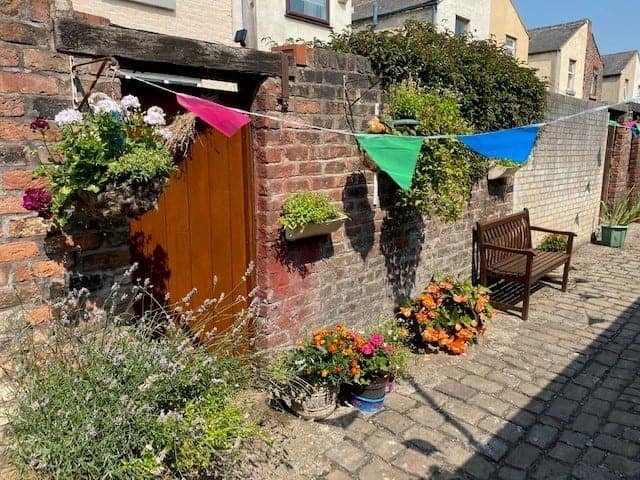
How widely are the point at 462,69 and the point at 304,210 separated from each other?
253cm

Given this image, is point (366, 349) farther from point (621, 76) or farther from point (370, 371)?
point (621, 76)

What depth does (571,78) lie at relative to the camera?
22406 mm

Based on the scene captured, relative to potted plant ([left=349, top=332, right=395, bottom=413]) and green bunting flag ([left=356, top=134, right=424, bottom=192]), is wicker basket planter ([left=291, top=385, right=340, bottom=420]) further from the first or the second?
green bunting flag ([left=356, top=134, right=424, bottom=192])

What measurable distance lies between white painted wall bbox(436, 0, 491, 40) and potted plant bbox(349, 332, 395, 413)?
41.5ft

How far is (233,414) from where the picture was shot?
2.49 meters

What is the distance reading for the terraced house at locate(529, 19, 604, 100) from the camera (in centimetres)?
2119

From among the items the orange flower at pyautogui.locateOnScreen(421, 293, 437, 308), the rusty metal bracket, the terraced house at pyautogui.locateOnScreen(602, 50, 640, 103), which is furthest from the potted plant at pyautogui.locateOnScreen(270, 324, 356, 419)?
the terraced house at pyautogui.locateOnScreen(602, 50, 640, 103)

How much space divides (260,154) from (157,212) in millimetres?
829

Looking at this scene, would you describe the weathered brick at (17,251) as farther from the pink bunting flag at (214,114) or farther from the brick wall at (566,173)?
the brick wall at (566,173)

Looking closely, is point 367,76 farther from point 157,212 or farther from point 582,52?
point 582,52

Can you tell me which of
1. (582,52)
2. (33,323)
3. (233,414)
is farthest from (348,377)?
(582,52)

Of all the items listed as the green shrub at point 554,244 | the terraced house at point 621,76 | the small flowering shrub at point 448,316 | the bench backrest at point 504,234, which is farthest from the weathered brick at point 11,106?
the terraced house at point 621,76

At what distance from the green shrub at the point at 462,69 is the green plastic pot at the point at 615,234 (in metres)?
4.07

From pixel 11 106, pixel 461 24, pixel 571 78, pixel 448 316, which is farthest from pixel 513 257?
pixel 571 78
